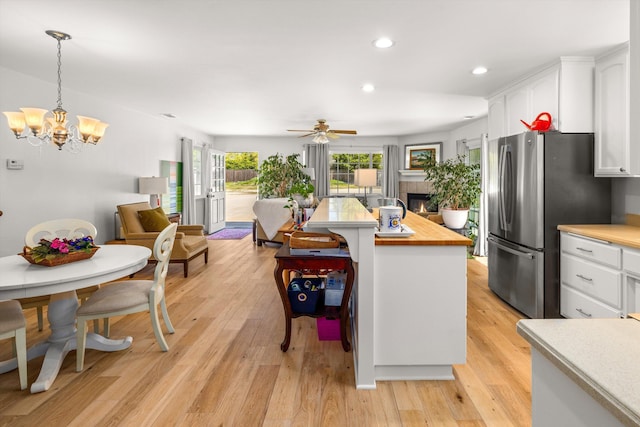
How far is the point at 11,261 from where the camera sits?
101 inches

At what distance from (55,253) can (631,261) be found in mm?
3658

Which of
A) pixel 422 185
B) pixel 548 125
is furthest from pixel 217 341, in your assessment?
pixel 422 185

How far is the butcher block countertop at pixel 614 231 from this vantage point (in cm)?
252

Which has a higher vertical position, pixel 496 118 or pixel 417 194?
pixel 496 118

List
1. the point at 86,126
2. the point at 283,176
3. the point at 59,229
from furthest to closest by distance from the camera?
the point at 283,176
the point at 86,126
the point at 59,229

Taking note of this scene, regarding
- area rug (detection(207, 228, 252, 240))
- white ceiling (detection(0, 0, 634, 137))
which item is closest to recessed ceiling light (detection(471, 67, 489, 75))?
white ceiling (detection(0, 0, 634, 137))

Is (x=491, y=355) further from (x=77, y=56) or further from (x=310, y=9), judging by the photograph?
(x=77, y=56)

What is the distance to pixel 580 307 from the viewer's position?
299cm

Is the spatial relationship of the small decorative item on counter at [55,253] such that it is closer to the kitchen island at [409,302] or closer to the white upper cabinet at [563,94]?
the kitchen island at [409,302]

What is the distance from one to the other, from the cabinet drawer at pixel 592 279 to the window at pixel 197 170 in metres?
7.00

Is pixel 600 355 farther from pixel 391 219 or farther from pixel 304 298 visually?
pixel 304 298

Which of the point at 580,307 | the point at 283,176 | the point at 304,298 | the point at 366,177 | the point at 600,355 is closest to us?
the point at 600,355

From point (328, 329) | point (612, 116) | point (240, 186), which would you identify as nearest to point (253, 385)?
point (328, 329)

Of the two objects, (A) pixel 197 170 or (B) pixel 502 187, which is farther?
(A) pixel 197 170
